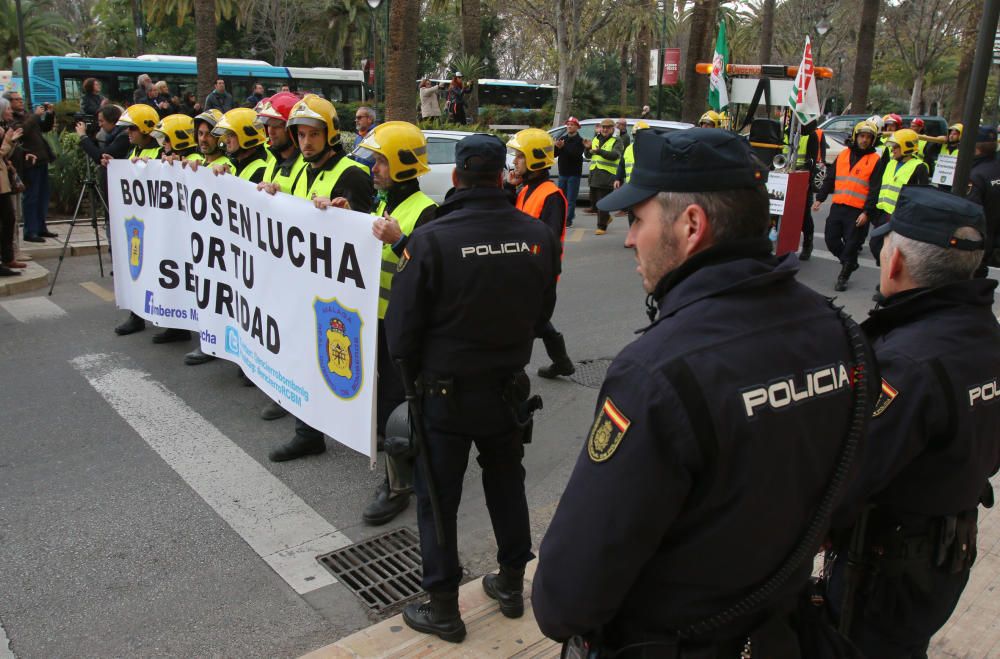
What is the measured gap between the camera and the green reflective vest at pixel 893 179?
9328mm

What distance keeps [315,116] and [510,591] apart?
3188 millimetres

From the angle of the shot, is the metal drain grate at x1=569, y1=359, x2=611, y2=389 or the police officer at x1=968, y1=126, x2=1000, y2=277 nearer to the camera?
the metal drain grate at x1=569, y1=359, x2=611, y2=389

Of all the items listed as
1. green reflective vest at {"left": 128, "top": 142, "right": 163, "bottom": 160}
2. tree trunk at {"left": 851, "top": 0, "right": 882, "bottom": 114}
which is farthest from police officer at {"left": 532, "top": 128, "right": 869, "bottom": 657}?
tree trunk at {"left": 851, "top": 0, "right": 882, "bottom": 114}

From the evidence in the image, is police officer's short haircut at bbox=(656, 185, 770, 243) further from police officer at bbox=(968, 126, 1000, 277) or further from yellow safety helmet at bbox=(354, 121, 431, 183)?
police officer at bbox=(968, 126, 1000, 277)

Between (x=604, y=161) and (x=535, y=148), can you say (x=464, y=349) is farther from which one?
(x=604, y=161)

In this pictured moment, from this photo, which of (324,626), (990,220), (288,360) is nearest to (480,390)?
(324,626)

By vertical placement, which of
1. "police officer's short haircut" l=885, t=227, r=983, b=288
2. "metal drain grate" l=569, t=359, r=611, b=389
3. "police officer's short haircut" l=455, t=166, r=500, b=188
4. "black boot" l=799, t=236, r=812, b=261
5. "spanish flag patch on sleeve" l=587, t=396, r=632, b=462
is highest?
"police officer's short haircut" l=455, t=166, r=500, b=188

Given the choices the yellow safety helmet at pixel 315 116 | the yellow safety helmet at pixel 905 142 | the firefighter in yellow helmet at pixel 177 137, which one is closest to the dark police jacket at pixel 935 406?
the yellow safety helmet at pixel 315 116

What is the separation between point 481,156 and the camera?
3.42 metres

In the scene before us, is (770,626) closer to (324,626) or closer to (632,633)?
(632,633)

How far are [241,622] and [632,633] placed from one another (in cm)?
242

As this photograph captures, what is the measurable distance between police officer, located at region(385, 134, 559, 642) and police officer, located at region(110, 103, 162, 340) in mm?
5050

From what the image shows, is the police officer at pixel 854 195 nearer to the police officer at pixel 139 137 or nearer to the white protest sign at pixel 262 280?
the white protest sign at pixel 262 280

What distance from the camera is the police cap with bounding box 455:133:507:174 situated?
134 inches
